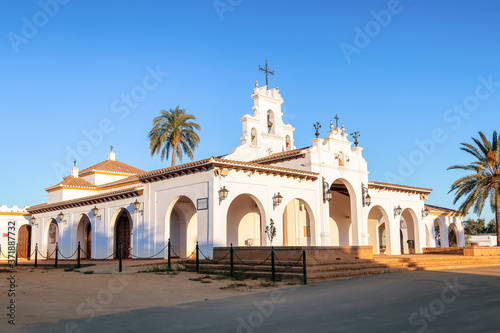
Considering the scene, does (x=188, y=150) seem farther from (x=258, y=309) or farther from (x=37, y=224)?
(x=258, y=309)

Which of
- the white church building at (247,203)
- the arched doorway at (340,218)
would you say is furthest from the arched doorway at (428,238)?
the arched doorway at (340,218)

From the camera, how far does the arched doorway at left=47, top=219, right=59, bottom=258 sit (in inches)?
1294

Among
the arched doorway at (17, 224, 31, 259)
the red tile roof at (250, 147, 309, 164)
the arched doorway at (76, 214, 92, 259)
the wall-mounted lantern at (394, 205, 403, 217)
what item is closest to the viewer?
the red tile roof at (250, 147, 309, 164)

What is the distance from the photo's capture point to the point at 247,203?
971 inches

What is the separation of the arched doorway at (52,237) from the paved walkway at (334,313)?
25.1m

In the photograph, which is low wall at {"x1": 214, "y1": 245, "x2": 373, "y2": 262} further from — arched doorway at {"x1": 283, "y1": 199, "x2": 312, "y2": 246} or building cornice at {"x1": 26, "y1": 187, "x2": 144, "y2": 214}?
building cornice at {"x1": 26, "y1": 187, "x2": 144, "y2": 214}

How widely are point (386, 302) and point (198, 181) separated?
12060 millimetres

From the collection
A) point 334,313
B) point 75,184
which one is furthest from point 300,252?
point 75,184

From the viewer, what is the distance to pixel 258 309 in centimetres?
951

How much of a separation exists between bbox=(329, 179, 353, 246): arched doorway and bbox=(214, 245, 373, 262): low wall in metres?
10.2

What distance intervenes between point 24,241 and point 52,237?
150 inches

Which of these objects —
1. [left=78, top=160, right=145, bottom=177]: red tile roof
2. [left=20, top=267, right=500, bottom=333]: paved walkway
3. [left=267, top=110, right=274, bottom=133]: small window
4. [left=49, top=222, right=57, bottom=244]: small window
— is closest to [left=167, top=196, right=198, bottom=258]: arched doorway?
[left=267, top=110, right=274, bottom=133]: small window

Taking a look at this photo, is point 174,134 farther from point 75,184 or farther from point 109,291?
point 109,291

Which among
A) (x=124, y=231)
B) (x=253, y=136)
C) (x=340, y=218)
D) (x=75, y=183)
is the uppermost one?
(x=253, y=136)
